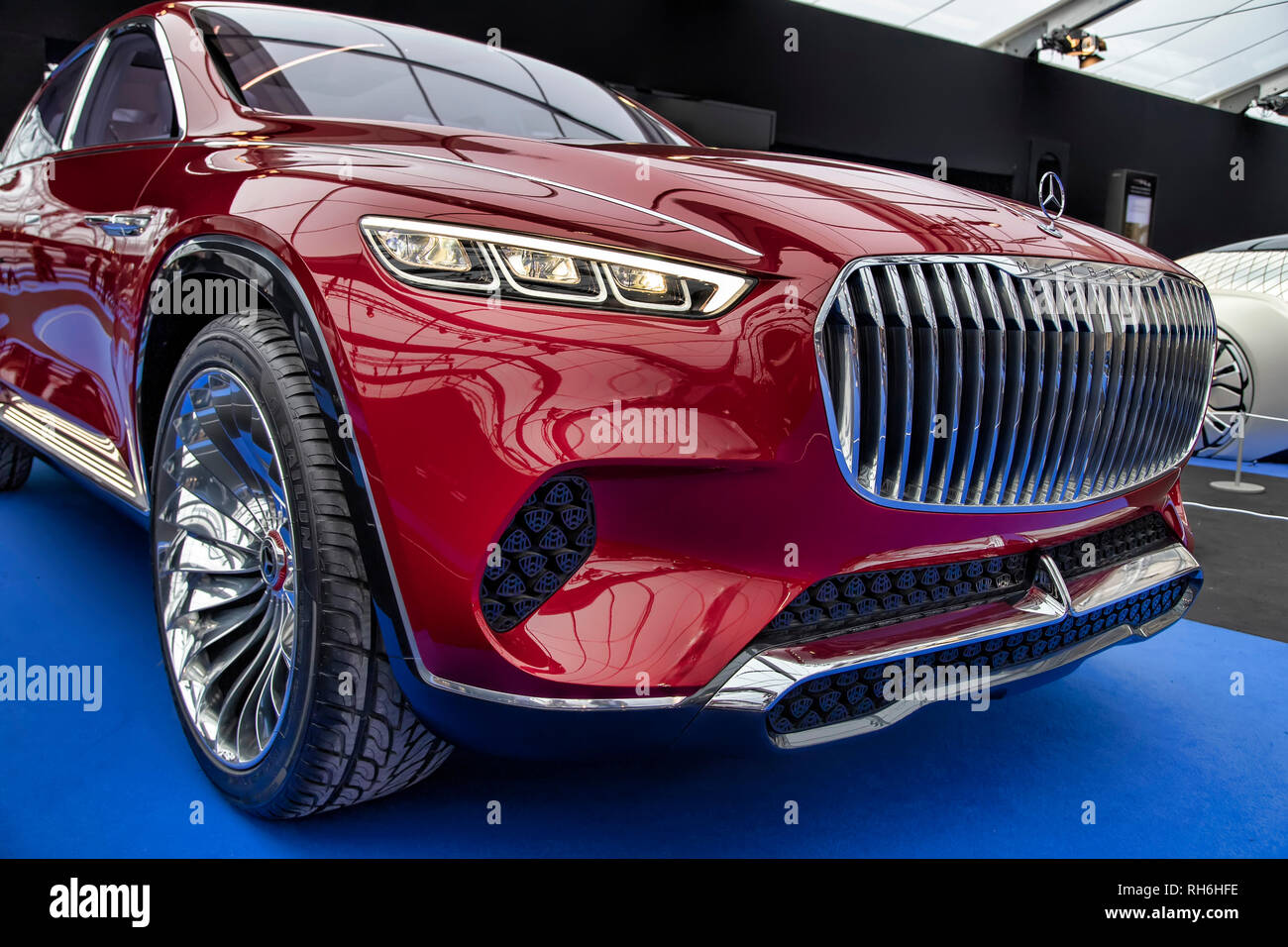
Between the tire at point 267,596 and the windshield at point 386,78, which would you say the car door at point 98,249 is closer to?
the windshield at point 386,78

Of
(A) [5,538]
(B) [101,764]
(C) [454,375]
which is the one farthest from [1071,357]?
(A) [5,538]

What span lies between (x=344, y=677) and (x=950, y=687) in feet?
2.82

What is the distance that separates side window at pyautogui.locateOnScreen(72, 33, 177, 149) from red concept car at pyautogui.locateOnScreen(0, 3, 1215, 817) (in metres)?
0.35

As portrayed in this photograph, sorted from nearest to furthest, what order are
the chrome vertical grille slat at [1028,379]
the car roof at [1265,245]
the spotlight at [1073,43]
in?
the chrome vertical grille slat at [1028,379]
the car roof at [1265,245]
the spotlight at [1073,43]

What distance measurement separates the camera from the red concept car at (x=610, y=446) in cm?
111

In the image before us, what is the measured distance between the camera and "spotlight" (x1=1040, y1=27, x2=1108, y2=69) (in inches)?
497

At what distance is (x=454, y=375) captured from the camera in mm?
1097

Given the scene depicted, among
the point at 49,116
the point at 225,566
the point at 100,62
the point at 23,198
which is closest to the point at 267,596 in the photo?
the point at 225,566

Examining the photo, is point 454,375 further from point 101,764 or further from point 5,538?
point 5,538

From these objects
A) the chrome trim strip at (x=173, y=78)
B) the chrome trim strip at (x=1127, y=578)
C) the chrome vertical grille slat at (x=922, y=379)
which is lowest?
the chrome trim strip at (x=1127, y=578)

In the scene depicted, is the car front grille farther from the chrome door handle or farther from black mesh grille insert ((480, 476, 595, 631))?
the chrome door handle

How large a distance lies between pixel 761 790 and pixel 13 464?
319 cm

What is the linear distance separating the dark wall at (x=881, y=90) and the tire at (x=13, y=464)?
13.8 ft

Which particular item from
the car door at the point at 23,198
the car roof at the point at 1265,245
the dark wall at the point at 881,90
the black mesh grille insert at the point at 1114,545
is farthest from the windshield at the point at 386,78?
the dark wall at the point at 881,90
